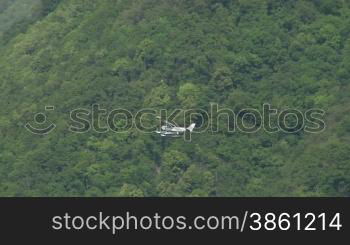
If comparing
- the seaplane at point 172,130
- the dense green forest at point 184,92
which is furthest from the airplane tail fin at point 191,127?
the dense green forest at point 184,92

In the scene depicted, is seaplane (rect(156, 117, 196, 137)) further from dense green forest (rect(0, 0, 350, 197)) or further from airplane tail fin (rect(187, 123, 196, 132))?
dense green forest (rect(0, 0, 350, 197))

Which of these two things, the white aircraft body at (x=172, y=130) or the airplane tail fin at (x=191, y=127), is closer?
the white aircraft body at (x=172, y=130)

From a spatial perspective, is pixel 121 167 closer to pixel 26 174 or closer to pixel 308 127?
pixel 26 174

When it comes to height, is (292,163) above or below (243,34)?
below

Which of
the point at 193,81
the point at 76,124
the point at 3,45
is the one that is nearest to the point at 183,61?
the point at 193,81

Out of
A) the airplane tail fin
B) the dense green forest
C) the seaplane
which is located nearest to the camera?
the dense green forest

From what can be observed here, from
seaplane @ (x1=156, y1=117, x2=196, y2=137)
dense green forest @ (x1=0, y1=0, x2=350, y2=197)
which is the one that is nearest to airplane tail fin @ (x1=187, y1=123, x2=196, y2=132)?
seaplane @ (x1=156, y1=117, x2=196, y2=137)

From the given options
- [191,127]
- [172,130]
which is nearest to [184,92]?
[191,127]

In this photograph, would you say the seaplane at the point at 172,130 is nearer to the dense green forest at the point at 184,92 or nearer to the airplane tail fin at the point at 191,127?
the airplane tail fin at the point at 191,127
